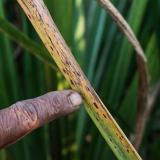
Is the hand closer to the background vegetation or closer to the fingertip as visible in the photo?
the fingertip

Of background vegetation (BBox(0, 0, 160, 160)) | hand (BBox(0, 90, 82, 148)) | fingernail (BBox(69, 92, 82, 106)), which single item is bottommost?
background vegetation (BBox(0, 0, 160, 160))

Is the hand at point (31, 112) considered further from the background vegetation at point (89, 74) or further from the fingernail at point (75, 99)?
the background vegetation at point (89, 74)

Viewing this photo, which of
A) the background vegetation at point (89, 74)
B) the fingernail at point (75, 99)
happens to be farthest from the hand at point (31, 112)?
the background vegetation at point (89, 74)

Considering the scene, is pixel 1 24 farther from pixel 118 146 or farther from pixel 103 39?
pixel 103 39

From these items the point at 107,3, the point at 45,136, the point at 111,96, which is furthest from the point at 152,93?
the point at 107,3

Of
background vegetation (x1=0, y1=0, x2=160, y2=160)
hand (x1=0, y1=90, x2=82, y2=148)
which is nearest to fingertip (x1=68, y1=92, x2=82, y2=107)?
hand (x1=0, y1=90, x2=82, y2=148)

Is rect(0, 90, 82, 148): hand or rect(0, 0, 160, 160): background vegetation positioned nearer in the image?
rect(0, 90, 82, 148): hand

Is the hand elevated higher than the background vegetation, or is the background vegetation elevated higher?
the hand
